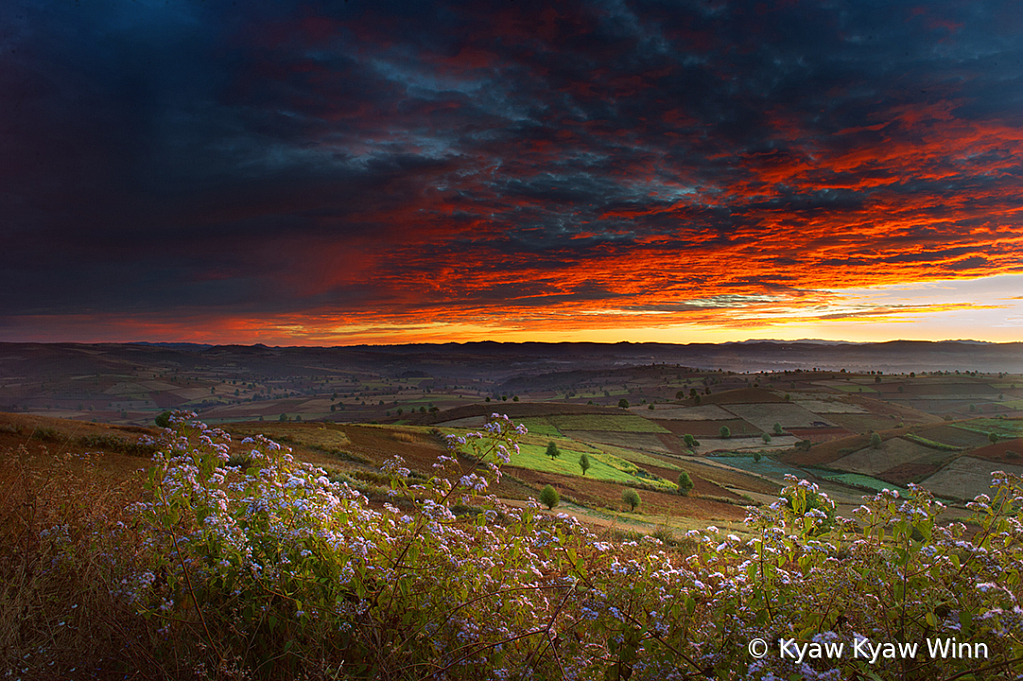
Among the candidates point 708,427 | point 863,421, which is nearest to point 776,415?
point 863,421

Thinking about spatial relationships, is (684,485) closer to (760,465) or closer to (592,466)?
(592,466)

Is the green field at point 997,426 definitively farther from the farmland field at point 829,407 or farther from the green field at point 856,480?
the farmland field at point 829,407

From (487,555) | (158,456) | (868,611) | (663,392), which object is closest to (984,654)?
(868,611)

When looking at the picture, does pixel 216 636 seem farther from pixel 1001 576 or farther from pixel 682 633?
pixel 1001 576

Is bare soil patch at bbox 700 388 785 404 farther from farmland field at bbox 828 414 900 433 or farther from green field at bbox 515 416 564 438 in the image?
green field at bbox 515 416 564 438

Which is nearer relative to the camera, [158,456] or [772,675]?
[772,675]

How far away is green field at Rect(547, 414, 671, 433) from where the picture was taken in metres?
89.5

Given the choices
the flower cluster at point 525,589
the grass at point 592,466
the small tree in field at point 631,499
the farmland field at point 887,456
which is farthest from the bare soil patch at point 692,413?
the flower cluster at point 525,589

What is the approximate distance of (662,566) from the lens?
472 cm

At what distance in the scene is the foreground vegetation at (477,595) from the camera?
12.1 ft

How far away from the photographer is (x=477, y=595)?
429 cm

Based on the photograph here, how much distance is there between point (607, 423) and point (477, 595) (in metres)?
94.0

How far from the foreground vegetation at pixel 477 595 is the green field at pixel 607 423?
8062 cm

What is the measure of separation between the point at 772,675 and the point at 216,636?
4674 mm
